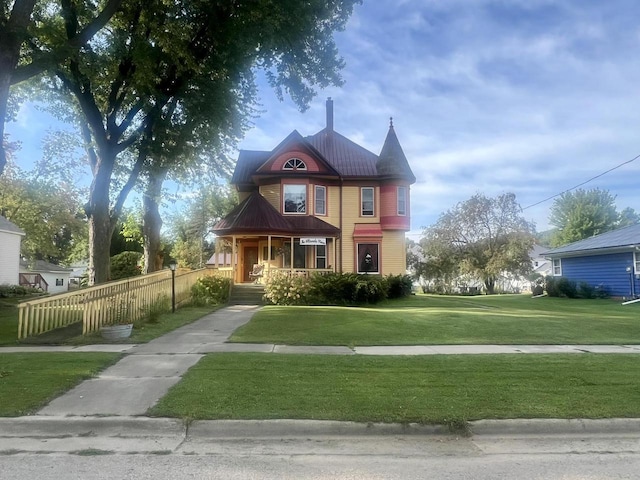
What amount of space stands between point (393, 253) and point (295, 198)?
6.47m

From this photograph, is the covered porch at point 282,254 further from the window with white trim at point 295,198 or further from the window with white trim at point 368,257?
the window with white trim at point 295,198

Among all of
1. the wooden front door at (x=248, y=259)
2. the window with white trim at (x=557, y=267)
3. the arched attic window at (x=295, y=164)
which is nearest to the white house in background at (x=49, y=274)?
the wooden front door at (x=248, y=259)

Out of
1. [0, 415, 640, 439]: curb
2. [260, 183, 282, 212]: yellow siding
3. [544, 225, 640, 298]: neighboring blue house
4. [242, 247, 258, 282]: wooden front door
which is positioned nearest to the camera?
[0, 415, 640, 439]: curb

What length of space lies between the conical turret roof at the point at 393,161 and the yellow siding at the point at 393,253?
10.8ft

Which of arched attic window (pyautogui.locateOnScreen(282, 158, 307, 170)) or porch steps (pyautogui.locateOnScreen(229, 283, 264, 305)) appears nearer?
porch steps (pyautogui.locateOnScreen(229, 283, 264, 305))

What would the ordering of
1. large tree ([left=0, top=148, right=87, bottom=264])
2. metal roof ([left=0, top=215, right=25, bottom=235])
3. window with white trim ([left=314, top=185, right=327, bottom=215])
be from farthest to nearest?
large tree ([left=0, top=148, right=87, bottom=264]), metal roof ([left=0, top=215, right=25, bottom=235]), window with white trim ([left=314, top=185, right=327, bottom=215])

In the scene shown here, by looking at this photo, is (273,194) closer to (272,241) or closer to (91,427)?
(272,241)

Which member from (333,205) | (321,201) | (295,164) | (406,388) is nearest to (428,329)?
(406,388)

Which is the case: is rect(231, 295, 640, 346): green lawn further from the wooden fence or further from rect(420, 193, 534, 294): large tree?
rect(420, 193, 534, 294): large tree

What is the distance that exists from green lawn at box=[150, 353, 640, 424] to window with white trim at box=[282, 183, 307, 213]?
695 inches

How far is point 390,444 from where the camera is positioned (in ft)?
16.2

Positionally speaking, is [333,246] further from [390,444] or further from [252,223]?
[390,444]

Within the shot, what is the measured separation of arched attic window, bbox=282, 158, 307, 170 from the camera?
25.9 m

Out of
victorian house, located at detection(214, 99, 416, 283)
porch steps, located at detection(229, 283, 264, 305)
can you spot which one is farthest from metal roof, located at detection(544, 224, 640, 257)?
porch steps, located at detection(229, 283, 264, 305)
